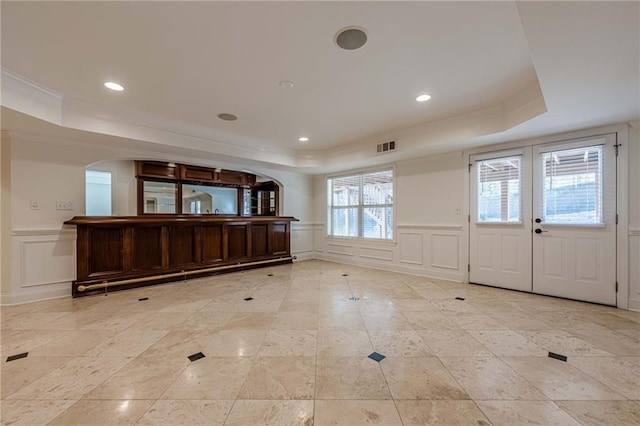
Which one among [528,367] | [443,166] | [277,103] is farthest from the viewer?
[443,166]

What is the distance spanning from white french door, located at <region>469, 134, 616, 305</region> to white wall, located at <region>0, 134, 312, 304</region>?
20.3 ft

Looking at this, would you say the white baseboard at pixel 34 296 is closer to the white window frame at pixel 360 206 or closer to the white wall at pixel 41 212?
the white wall at pixel 41 212

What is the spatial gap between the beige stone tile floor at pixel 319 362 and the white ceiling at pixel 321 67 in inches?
90.9

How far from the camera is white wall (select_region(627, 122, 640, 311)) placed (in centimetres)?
310

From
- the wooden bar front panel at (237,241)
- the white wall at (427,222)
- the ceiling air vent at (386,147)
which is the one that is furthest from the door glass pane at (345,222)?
the wooden bar front panel at (237,241)

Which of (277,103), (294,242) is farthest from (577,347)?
(294,242)

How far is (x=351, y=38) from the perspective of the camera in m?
2.11

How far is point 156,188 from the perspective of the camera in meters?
5.09

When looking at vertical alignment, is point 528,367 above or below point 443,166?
below

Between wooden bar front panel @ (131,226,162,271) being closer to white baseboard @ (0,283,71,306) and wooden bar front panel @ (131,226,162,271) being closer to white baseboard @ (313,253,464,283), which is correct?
white baseboard @ (0,283,71,306)

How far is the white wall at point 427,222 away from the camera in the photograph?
14.8ft

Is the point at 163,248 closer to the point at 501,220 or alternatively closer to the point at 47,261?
the point at 47,261

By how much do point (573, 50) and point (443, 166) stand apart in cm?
295

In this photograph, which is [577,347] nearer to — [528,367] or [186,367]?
[528,367]
